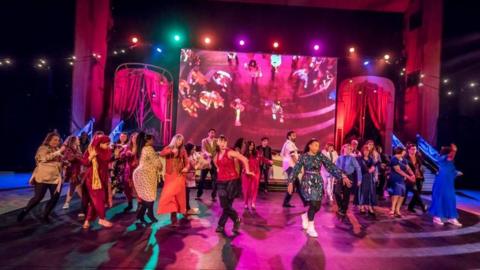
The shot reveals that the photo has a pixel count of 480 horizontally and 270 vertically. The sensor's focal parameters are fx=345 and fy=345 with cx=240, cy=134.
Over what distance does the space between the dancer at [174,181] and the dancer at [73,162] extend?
1826mm

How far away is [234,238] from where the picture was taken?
18.0 feet

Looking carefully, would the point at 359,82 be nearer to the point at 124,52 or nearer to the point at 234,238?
the point at 124,52

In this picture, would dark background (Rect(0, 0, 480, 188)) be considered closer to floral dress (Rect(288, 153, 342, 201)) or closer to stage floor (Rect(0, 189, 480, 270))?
stage floor (Rect(0, 189, 480, 270))

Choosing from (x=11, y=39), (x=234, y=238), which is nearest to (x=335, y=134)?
(x=234, y=238)

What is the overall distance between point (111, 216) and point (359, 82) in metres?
11.8

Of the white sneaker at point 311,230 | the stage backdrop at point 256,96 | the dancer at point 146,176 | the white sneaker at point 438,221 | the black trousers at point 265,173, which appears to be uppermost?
the stage backdrop at point 256,96

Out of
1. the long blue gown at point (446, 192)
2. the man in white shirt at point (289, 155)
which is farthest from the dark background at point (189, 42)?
the long blue gown at point (446, 192)

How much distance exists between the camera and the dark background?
43.2 ft

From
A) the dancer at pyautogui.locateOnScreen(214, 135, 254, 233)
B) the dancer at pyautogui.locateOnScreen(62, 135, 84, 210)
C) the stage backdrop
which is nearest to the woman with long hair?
the dancer at pyautogui.locateOnScreen(62, 135, 84, 210)

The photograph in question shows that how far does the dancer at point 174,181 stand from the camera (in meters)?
6.16

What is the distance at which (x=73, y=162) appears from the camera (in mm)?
7078

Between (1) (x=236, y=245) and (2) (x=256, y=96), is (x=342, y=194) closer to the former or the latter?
(1) (x=236, y=245)

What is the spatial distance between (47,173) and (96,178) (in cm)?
102

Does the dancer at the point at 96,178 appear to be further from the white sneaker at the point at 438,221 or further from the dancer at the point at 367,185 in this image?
the white sneaker at the point at 438,221
